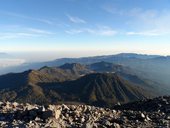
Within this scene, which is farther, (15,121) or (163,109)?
(163,109)

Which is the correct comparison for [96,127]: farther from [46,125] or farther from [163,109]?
[163,109]

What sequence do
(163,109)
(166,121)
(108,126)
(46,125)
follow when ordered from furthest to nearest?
(163,109) < (166,121) < (108,126) < (46,125)

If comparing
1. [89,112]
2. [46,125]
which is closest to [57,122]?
[46,125]

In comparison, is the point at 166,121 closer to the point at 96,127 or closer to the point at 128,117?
the point at 128,117

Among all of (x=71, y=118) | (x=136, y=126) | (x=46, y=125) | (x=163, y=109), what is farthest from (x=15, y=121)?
(x=163, y=109)

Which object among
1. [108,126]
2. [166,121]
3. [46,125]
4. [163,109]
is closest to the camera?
[46,125]

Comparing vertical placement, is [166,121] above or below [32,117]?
below

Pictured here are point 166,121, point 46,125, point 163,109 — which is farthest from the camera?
point 163,109

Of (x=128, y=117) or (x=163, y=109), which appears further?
(x=163, y=109)
